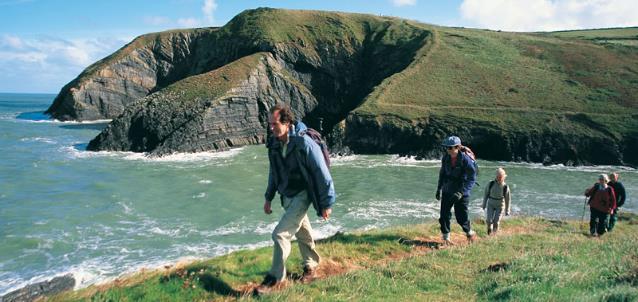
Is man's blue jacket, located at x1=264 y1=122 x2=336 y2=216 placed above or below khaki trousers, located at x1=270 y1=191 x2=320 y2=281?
above

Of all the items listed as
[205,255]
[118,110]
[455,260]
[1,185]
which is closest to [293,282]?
[455,260]

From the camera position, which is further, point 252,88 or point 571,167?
point 252,88

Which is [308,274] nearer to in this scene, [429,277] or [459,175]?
[429,277]

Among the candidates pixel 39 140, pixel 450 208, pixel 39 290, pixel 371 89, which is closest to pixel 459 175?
pixel 450 208

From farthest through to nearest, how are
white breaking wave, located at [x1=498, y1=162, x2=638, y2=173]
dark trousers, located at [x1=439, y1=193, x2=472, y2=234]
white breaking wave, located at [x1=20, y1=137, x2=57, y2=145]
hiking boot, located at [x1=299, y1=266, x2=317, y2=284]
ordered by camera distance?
white breaking wave, located at [x1=20, y1=137, x2=57, y2=145]
white breaking wave, located at [x1=498, y1=162, x2=638, y2=173]
dark trousers, located at [x1=439, y1=193, x2=472, y2=234]
hiking boot, located at [x1=299, y1=266, x2=317, y2=284]

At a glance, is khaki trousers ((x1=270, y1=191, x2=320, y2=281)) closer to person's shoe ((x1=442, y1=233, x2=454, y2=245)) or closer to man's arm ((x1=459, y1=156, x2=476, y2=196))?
man's arm ((x1=459, y1=156, x2=476, y2=196))

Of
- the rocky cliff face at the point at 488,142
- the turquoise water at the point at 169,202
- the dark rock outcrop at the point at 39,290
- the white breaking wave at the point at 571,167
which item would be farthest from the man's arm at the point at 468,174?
the rocky cliff face at the point at 488,142

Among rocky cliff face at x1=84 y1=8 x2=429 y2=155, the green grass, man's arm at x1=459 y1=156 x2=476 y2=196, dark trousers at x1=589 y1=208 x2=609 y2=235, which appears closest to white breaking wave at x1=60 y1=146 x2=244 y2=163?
rocky cliff face at x1=84 y1=8 x2=429 y2=155

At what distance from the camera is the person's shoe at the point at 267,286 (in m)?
7.87

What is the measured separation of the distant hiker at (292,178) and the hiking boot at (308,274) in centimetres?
65

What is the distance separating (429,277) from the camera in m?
8.80

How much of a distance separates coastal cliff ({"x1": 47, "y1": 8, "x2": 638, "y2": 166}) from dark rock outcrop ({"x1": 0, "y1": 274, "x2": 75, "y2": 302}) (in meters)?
40.8

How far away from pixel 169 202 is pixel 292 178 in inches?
896

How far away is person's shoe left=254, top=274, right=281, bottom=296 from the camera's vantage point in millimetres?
7866
